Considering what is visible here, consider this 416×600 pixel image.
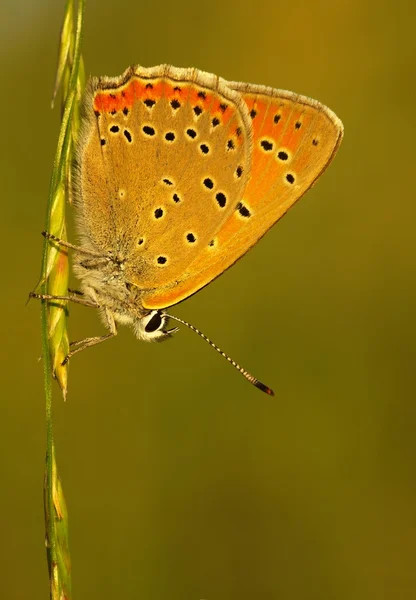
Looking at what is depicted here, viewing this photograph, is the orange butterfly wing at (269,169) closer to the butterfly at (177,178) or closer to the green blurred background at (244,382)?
the butterfly at (177,178)

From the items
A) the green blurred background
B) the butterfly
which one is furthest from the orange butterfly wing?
the green blurred background

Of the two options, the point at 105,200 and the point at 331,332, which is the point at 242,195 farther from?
the point at 331,332

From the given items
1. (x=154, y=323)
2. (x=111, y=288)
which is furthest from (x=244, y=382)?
(x=111, y=288)

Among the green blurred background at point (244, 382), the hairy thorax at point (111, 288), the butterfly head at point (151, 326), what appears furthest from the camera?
the green blurred background at point (244, 382)

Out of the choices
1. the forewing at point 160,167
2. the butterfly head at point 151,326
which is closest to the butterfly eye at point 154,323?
the butterfly head at point 151,326

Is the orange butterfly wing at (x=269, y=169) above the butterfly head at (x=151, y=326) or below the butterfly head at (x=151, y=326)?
above

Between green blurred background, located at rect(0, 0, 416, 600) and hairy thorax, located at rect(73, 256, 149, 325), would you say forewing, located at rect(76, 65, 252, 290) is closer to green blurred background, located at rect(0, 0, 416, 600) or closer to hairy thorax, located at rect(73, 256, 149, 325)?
hairy thorax, located at rect(73, 256, 149, 325)

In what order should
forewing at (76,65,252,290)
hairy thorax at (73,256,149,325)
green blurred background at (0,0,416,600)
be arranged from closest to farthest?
forewing at (76,65,252,290), hairy thorax at (73,256,149,325), green blurred background at (0,0,416,600)

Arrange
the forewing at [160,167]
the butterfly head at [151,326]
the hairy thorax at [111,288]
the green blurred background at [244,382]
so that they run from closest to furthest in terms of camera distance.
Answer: the forewing at [160,167], the hairy thorax at [111,288], the butterfly head at [151,326], the green blurred background at [244,382]
